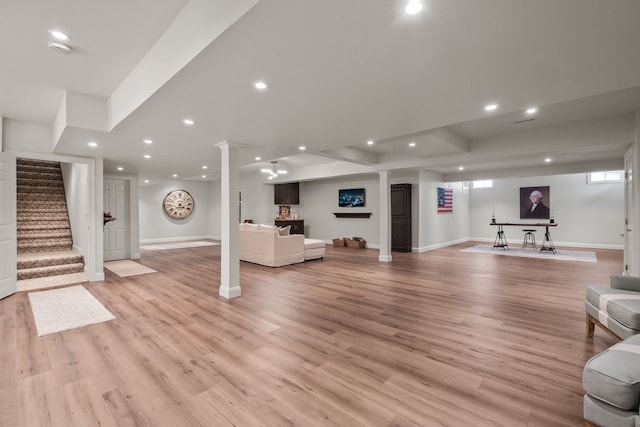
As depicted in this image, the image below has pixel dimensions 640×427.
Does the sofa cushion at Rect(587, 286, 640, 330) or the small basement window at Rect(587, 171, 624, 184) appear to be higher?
the small basement window at Rect(587, 171, 624, 184)

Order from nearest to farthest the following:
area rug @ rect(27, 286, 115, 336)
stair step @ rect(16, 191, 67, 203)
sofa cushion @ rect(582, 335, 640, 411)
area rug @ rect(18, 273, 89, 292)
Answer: sofa cushion @ rect(582, 335, 640, 411), area rug @ rect(27, 286, 115, 336), area rug @ rect(18, 273, 89, 292), stair step @ rect(16, 191, 67, 203)

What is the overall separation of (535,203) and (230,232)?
1073cm

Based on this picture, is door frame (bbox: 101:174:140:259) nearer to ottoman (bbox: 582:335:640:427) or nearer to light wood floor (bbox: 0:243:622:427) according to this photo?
light wood floor (bbox: 0:243:622:427)

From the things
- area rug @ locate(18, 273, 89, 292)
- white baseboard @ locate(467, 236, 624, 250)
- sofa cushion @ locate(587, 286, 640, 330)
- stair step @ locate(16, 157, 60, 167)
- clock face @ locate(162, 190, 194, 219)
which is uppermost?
stair step @ locate(16, 157, 60, 167)

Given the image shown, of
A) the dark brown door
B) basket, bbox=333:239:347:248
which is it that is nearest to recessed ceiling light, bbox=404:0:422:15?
the dark brown door

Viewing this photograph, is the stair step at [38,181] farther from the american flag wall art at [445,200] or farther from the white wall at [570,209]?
the white wall at [570,209]

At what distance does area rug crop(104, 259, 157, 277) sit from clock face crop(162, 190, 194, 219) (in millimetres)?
4166

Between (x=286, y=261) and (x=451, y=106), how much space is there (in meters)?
4.72

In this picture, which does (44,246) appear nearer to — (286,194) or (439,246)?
(286,194)

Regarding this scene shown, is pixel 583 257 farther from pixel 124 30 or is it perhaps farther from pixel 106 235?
pixel 106 235

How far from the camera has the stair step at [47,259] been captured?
5.43m

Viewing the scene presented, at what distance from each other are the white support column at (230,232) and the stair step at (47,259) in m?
3.98

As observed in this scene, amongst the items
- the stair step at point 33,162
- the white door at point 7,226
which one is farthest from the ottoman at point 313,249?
the stair step at point 33,162

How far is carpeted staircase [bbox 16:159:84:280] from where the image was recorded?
5.62 meters
